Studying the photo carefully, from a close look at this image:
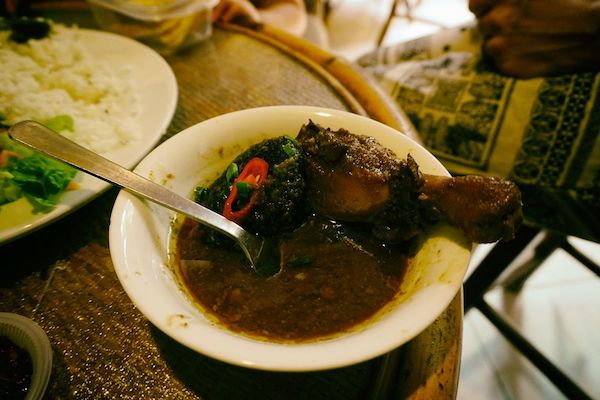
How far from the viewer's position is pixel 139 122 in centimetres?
183

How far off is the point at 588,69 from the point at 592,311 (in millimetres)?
2147

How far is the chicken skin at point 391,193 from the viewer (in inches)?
41.9

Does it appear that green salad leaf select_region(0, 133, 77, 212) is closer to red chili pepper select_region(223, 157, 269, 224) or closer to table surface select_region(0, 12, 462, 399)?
table surface select_region(0, 12, 462, 399)

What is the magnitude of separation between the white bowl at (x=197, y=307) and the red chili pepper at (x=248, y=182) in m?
0.15

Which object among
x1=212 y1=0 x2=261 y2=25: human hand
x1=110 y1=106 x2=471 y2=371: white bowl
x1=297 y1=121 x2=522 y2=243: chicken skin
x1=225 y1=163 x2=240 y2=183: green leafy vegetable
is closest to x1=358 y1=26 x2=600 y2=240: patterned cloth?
x1=212 y1=0 x2=261 y2=25: human hand

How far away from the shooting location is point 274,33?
2641mm

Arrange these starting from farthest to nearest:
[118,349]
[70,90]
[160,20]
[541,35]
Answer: [160,20] < [541,35] < [70,90] < [118,349]

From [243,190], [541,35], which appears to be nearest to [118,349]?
[243,190]

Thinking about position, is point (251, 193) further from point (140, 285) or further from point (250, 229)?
point (140, 285)

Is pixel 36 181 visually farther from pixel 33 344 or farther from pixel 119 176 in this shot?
pixel 33 344

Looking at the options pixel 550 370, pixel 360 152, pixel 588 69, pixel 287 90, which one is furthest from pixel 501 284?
pixel 360 152

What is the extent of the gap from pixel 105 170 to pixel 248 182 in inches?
17.7

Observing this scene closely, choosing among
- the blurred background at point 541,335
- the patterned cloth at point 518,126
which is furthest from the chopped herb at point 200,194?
the blurred background at point 541,335

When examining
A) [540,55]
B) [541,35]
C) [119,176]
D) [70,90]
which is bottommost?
[70,90]
